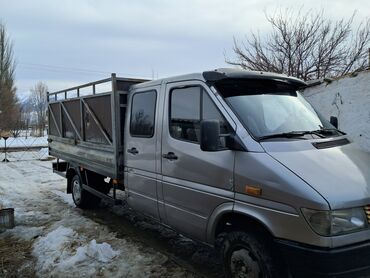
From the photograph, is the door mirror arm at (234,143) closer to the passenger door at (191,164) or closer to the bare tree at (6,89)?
the passenger door at (191,164)

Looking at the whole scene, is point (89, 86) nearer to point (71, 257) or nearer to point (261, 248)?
point (71, 257)

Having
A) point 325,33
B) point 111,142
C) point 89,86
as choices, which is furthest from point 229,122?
point 325,33

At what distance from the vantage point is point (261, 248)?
369cm

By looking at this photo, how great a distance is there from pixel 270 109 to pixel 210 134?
92 cm

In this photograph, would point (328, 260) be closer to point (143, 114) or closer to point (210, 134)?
point (210, 134)

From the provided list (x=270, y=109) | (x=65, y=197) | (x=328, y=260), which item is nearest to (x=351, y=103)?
(x=270, y=109)

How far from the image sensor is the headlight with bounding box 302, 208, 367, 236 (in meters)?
3.24

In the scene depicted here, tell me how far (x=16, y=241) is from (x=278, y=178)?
4.70 meters

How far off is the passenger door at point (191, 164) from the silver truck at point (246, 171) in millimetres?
11

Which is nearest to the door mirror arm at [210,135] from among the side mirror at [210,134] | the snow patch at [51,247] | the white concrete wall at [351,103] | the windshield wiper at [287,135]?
the side mirror at [210,134]

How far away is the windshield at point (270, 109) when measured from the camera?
4.15 meters

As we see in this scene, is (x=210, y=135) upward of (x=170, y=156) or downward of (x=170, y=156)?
upward

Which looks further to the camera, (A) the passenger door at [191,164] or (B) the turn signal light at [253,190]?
(A) the passenger door at [191,164]

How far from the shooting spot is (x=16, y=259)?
18.8 feet
